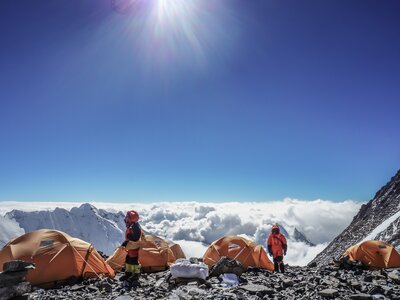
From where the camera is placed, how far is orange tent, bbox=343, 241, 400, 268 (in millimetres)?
19766

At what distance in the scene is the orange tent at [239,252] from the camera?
63.5 ft

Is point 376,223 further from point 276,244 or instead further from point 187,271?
point 187,271

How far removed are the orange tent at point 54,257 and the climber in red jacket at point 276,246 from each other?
10320 mm

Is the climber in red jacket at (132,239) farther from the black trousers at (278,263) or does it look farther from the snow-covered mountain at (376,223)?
the snow-covered mountain at (376,223)

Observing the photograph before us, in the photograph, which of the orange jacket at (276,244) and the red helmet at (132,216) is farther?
the orange jacket at (276,244)

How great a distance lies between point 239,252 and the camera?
19500 millimetres

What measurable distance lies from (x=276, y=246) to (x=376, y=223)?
53160 millimetres

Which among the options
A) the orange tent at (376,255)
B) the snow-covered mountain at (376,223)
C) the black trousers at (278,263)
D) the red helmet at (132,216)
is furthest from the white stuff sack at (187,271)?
the snow-covered mountain at (376,223)

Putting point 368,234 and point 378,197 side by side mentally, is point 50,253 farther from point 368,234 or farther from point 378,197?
point 378,197

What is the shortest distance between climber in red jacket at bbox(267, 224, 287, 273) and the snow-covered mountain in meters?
32.0

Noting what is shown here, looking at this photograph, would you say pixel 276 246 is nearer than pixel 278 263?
No

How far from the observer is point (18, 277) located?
10633mm

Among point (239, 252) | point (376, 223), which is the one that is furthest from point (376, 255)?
point (376, 223)

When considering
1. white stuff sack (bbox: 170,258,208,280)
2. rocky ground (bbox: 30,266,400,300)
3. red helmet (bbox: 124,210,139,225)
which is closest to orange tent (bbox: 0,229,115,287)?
rocky ground (bbox: 30,266,400,300)
